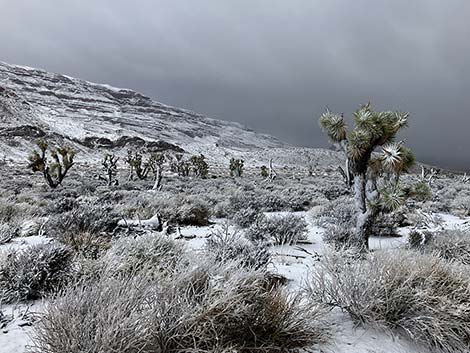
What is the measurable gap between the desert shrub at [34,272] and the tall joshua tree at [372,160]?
547 cm

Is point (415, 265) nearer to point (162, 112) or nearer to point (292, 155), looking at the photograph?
point (292, 155)

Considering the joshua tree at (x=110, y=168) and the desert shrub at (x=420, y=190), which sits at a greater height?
the desert shrub at (x=420, y=190)

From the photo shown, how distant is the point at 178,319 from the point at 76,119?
435ft

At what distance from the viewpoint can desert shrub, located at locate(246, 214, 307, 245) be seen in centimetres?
675

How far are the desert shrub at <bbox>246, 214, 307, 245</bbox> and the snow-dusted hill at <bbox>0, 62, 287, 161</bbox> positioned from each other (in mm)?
75021

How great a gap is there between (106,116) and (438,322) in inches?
5986

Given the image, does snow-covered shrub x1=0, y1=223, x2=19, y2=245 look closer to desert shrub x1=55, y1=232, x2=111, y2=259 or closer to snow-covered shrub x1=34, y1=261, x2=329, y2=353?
desert shrub x1=55, y1=232, x2=111, y2=259

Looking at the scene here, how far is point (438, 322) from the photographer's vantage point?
3.09 m

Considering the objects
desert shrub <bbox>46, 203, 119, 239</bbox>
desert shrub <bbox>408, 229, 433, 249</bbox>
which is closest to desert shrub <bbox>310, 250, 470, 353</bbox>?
desert shrub <bbox>408, 229, 433, 249</bbox>

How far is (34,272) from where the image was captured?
3686 millimetres

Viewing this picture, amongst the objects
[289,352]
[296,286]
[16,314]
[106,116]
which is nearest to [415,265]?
[296,286]

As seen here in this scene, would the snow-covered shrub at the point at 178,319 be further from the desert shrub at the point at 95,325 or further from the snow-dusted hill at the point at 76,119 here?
the snow-dusted hill at the point at 76,119

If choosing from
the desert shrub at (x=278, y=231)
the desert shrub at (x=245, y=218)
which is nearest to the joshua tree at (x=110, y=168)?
the desert shrub at (x=245, y=218)

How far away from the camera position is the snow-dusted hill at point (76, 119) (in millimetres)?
82644
